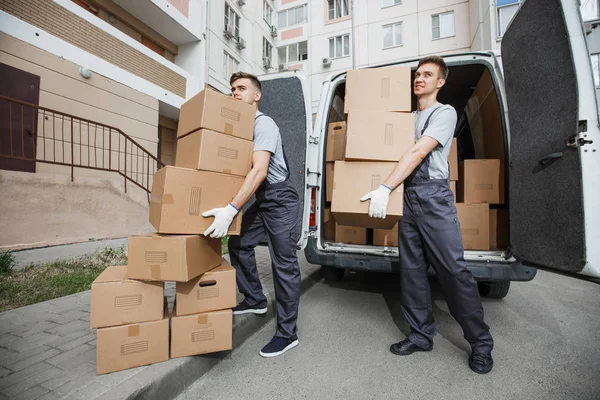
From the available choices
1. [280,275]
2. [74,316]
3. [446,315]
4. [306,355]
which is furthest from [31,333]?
[446,315]

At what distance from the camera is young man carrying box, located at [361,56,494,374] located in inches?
73.0

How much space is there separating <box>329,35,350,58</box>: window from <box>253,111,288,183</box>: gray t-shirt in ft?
56.0

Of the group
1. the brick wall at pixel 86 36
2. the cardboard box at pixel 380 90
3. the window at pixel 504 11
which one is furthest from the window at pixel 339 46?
the cardboard box at pixel 380 90

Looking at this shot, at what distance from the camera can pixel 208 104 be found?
175 centimetres

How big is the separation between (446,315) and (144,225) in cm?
659

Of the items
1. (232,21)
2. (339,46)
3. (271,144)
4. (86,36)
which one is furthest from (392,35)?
(271,144)

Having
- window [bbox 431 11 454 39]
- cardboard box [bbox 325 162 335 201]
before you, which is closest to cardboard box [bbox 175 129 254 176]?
cardboard box [bbox 325 162 335 201]

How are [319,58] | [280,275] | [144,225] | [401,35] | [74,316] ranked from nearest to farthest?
[280,275] → [74,316] → [144,225] → [401,35] → [319,58]

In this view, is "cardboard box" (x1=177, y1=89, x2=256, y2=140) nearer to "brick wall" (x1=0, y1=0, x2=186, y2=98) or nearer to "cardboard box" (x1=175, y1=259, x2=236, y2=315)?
"cardboard box" (x1=175, y1=259, x2=236, y2=315)

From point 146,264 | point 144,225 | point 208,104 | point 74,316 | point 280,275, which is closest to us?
point 146,264

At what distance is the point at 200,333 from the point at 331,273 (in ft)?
6.67

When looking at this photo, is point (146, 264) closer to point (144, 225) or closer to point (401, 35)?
point (144, 225)

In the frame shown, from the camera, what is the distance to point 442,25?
47.5ft

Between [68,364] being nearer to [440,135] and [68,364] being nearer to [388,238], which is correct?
[440,135]
